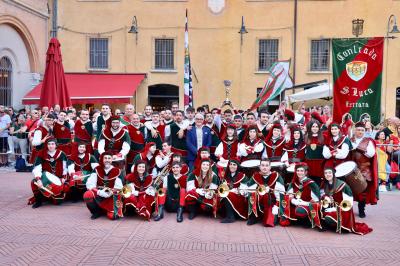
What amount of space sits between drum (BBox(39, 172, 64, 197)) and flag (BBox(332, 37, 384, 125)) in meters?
5.55

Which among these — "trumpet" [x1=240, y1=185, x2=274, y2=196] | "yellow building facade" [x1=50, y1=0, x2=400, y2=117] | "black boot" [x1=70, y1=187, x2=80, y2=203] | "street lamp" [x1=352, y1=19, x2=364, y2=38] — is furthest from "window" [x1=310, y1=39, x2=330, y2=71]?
"black boot" [x1=70, y1=187, x2=80, y2=203]

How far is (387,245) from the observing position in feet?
21.8

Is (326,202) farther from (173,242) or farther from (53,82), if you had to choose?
(53,82)

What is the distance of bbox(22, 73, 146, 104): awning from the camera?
67.3ft

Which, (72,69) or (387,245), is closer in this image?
(387,245)

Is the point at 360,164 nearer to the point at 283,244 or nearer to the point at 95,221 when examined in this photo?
the point at 283,244

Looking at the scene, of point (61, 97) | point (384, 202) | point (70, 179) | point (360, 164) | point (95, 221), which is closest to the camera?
point (95, 221)

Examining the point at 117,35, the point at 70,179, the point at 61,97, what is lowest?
the point at 70,179

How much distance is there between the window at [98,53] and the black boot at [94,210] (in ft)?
51.1

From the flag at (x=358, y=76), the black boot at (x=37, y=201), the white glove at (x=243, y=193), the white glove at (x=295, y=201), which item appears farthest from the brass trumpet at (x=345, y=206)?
the black boot at (x=37, y=201)

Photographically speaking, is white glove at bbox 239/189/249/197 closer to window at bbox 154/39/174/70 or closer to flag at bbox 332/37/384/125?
flag at bbox 332/37/384/125

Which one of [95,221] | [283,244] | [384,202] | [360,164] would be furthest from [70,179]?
[384,202]

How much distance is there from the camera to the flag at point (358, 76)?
27.4 feet

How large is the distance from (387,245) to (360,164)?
197 centimetres
